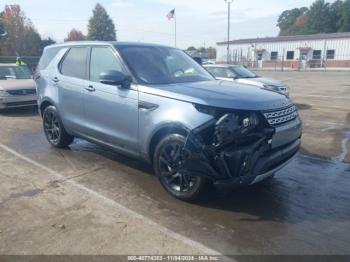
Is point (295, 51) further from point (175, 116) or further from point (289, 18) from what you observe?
point (289, 18)

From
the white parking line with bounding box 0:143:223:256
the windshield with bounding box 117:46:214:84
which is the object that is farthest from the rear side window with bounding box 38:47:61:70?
the windshield with bounding box 117:46:214:84

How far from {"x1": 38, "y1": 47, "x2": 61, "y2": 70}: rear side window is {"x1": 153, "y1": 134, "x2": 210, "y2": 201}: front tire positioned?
333 cm

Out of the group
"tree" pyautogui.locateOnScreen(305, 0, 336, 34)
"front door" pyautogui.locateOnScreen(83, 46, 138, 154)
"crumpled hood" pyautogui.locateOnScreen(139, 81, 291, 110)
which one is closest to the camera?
"crumpled hood" pyautogui.locateOnScreen(139, 81, 291, 110)

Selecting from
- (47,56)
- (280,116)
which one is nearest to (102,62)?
(47,56)

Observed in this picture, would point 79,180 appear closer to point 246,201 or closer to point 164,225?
point 164,225

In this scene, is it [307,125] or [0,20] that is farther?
[0,20]

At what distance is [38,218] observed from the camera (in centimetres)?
411

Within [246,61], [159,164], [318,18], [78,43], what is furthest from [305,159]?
[318,18]

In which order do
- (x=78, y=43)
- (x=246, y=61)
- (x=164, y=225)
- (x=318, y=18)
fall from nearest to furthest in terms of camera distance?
(x=164, y=225) < (x=78, y=43) < (x=246, y=61) < (x=318, y=18)

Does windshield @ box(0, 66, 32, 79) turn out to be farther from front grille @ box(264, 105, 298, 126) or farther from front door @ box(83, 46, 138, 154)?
front grille @ box(264, 105, 298, 126)

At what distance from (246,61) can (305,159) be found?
55.3 metres

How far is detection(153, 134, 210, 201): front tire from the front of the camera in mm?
4293

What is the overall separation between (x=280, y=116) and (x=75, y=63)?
3.50 m

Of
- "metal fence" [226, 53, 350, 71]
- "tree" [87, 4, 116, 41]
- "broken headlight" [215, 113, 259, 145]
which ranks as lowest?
"metal fence" [226, 53, 350, 71]
